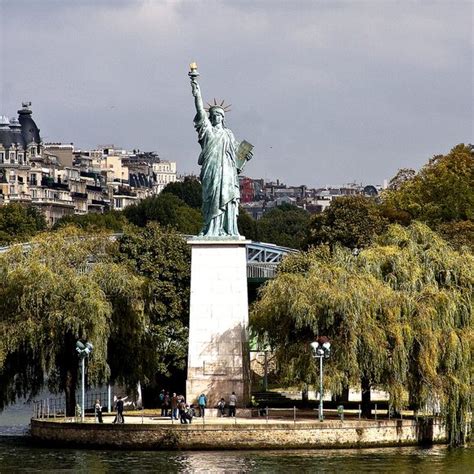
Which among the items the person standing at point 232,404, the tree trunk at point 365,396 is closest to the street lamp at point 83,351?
the person standing at point 232,404

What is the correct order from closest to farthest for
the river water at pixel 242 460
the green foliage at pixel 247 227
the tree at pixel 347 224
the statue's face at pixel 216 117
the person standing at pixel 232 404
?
the river water at pixel 242 460 < the person standing at pixel 232 404 < the statue's face at pixel 216 117 < the tree at pixel 347 224 < the green foliage at pixel 247 227

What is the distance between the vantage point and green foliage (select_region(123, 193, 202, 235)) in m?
176

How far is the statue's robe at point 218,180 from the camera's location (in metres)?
64.4

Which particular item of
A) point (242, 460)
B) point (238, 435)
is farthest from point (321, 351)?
point (242, 460)

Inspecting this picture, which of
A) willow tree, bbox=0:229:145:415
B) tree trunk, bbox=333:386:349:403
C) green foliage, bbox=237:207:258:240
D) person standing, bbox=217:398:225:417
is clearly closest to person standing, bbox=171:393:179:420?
person standing, bbox=217:398:225:417

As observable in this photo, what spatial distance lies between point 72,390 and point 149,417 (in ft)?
9.48

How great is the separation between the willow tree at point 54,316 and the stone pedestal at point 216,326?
3.65 meters

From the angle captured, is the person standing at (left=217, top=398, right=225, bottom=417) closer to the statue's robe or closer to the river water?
the river water

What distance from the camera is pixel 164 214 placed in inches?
7062

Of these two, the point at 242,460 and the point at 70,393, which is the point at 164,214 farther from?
the point at 242,460

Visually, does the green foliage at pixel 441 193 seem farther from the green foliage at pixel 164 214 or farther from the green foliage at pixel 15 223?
the green foliage at pixel 164 214

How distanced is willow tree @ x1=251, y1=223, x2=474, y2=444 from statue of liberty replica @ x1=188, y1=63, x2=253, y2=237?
9.44 ft

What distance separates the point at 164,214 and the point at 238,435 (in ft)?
396

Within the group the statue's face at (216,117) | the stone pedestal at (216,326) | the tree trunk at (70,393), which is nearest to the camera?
the stone pedestal at (216,326)
